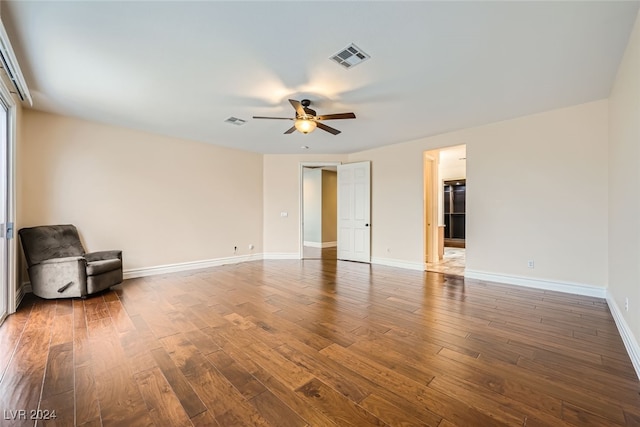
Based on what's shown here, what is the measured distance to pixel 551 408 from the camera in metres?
1.65

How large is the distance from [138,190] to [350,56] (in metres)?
4.42

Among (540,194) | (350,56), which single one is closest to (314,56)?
(350,56)

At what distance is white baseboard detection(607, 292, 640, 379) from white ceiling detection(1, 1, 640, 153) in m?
2.50

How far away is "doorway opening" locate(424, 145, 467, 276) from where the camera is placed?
19.7ft

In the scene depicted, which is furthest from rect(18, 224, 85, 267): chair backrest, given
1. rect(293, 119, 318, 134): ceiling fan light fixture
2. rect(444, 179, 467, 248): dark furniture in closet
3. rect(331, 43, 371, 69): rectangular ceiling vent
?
rect(444, 179, 467, 248): dark furniture in closet

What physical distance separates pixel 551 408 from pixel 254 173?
630 cm

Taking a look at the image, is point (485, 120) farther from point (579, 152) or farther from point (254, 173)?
point (254, 173)

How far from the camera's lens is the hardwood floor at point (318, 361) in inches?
63.9

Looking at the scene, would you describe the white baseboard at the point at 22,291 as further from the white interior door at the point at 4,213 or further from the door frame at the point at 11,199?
the white interior door at the point at 4,213

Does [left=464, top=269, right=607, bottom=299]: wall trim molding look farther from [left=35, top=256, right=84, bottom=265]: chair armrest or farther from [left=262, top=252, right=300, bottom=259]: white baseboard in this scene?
[left=35, top=256, right=84, bottom=265]: chair armrest

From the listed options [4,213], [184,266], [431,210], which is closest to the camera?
[4,213]

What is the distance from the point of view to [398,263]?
5965 mm

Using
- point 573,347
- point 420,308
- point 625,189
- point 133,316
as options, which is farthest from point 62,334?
point 625,189

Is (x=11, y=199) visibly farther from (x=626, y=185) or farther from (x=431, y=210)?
(x=431, y=210)
